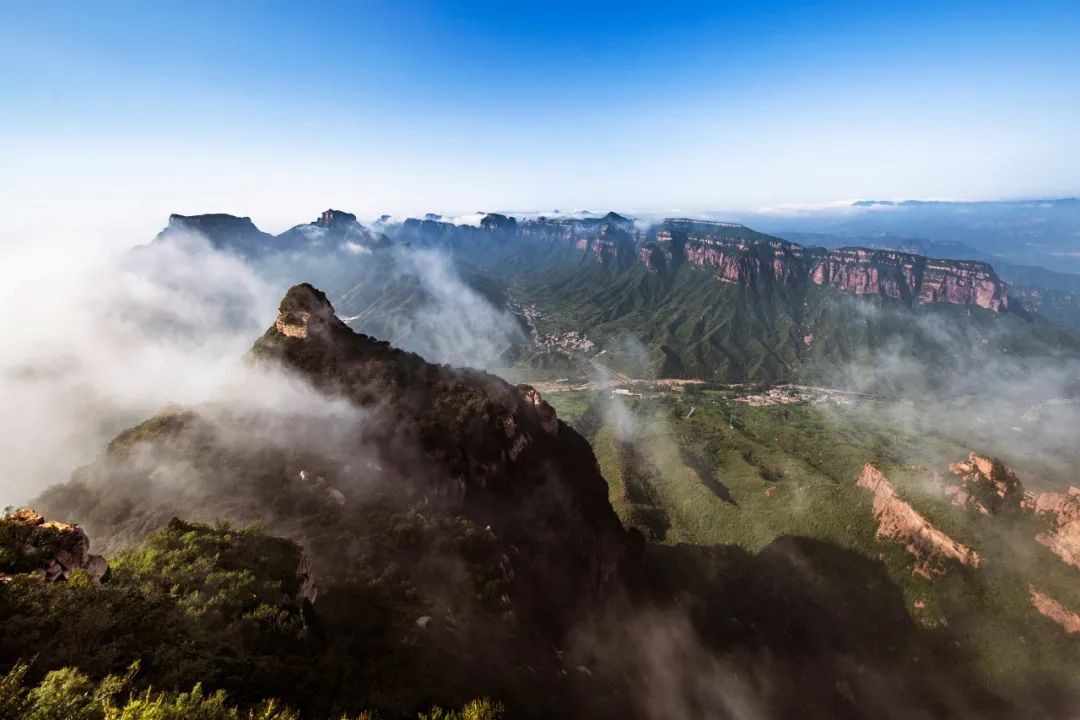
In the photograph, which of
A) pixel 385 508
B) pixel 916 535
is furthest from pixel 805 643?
pixel 385 508

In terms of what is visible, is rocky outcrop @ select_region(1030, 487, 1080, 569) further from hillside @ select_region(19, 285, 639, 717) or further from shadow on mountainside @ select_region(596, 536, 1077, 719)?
hillside @ select_region(19, 285, 639, 717)

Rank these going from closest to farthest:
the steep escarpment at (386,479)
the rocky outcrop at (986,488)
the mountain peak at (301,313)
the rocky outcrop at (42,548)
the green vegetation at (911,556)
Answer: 1. the rocky outcrop at (42,548)
2. the steep escarpment at (386,479)
3. the green vegetation at (911,556)
4. the mountain peak at (301,313)
5. the rocky outcrop at (986,488)

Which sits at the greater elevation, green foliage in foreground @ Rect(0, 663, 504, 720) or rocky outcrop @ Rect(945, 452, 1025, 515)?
green foliage in foreground @ Rect(0, 663, 504, 720)

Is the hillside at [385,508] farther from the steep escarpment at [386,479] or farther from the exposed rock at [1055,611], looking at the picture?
the exposed rock at [1055,611]

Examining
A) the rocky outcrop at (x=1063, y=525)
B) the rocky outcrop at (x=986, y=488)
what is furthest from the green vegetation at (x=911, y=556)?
the rocky outcrop at (x=986, y=488)

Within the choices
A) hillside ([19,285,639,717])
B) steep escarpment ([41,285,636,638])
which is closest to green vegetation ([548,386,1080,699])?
steep escarpment ([41,285,636,638])

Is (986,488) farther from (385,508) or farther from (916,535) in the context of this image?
(385,508)

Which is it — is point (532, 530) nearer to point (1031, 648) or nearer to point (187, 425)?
point (187, 425)
